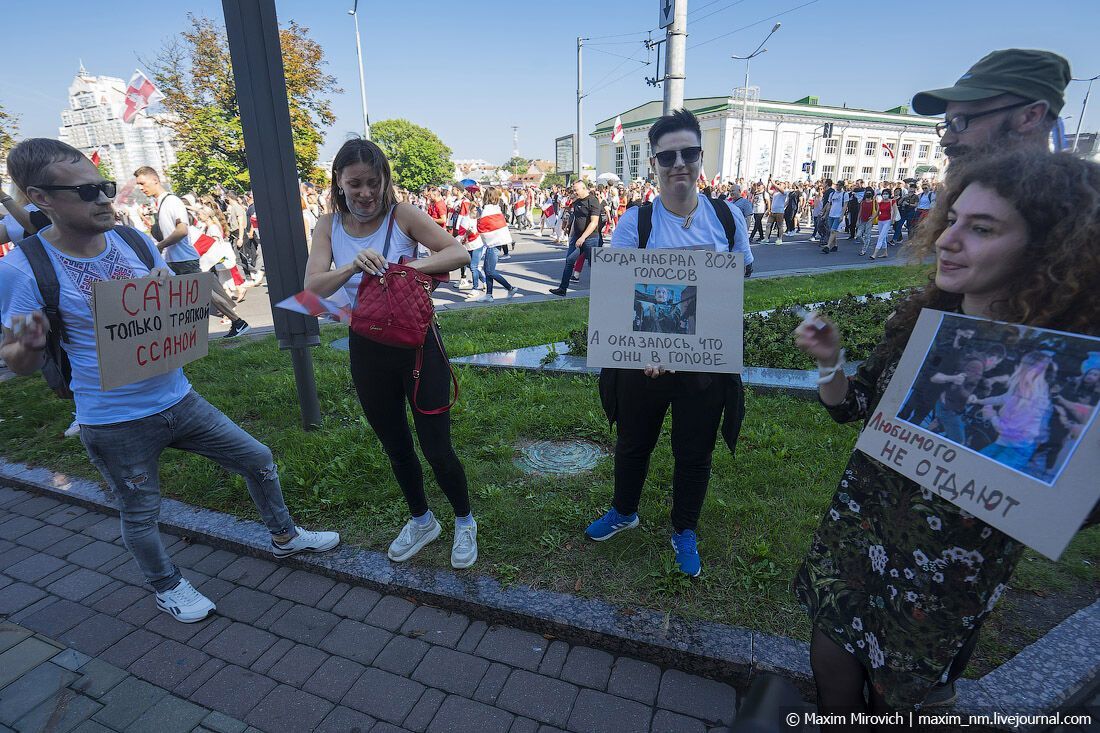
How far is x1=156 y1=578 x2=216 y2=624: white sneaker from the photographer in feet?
8.98

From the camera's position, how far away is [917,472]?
1421 millimetres

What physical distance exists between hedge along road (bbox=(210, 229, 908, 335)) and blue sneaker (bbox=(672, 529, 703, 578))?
623 centimetres

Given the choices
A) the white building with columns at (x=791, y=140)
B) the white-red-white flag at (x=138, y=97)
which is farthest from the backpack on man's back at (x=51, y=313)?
the white building with columns at (x=791, y=140)

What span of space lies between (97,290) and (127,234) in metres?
0.50

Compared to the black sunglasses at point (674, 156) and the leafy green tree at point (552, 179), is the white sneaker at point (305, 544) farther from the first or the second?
the leafy green tree at point (552, 179)

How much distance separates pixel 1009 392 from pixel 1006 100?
1734 mm

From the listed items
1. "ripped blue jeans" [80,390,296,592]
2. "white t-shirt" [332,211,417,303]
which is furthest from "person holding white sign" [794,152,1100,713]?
"ripped blue jeans" [80,390,296,592]

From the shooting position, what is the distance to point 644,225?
251cm

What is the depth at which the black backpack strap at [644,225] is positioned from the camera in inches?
98.6

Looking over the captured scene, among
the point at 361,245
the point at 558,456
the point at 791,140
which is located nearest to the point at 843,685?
the point at 361,245

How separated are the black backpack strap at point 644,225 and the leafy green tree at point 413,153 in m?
62.2

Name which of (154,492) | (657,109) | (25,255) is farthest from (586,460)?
(657,109)

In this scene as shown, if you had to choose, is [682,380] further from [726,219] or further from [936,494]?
[936,494]

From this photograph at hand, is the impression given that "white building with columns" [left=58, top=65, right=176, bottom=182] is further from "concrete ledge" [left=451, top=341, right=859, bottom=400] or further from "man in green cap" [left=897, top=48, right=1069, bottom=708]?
"man in green cap" [left=897, top=48, right=1069, bottom=708]
